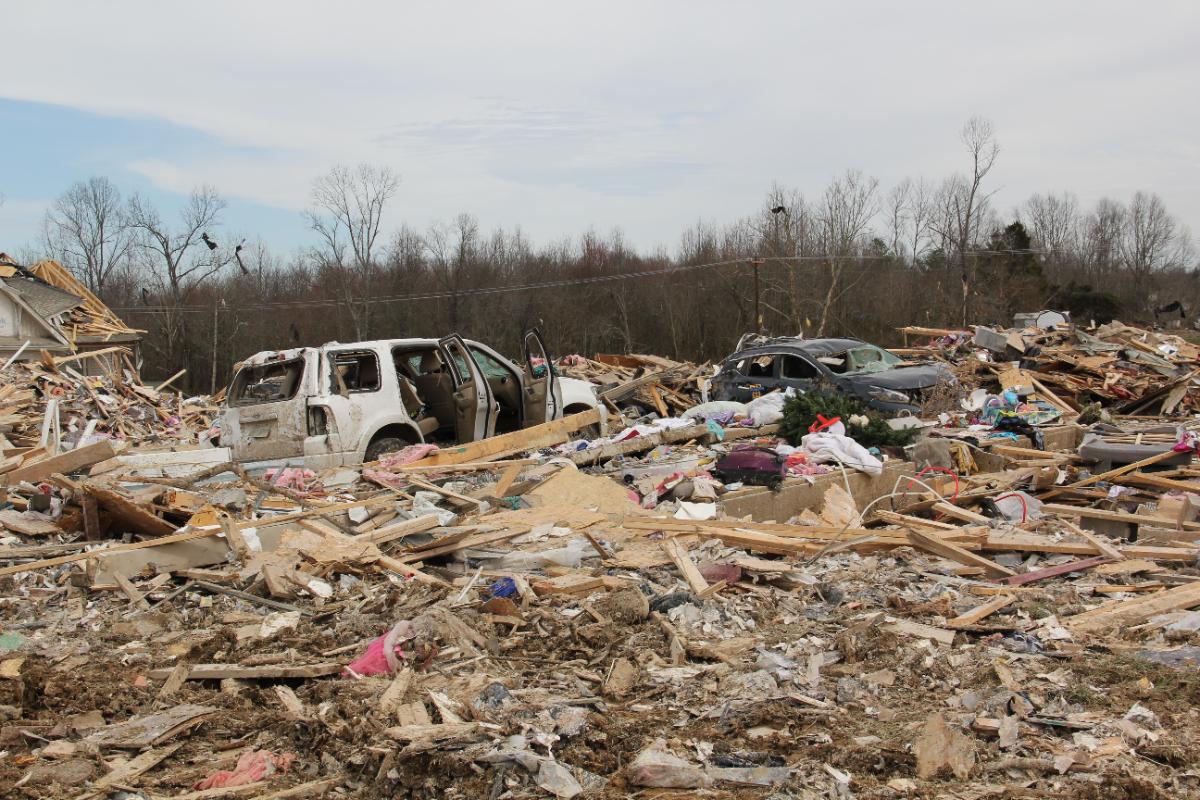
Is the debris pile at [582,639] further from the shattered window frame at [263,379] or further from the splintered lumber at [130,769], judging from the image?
the shattered window frame at [263,379]

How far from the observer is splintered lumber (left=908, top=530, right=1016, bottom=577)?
6.82 meters

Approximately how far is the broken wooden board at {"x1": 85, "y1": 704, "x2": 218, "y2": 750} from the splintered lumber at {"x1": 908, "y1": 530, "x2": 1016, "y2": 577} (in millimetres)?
5194

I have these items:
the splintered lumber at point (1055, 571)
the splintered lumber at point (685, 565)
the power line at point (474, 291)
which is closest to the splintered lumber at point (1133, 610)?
the splintered lumber at point (1055, 571)

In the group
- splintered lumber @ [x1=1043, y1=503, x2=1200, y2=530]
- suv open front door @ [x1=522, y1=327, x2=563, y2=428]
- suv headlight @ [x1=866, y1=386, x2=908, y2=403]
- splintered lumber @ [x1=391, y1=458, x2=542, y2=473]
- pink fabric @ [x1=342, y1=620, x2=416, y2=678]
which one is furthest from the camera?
suv headlight @ [x1=866, y1=386, x2=908, y2=403]

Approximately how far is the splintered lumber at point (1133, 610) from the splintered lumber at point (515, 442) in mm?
6791

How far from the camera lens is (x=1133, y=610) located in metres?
5.68

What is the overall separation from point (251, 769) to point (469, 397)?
7863mm

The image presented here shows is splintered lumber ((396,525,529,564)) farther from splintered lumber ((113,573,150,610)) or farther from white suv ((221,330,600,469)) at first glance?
white suv ((221,330,600,469))

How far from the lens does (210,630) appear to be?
582 cm

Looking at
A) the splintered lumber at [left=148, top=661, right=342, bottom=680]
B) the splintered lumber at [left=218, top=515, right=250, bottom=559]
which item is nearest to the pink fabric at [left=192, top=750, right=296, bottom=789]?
the splintered lumber at [left=148, top=661, right=342, bottom=680]

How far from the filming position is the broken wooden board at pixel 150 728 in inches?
164

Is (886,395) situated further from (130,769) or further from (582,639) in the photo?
(130,769)

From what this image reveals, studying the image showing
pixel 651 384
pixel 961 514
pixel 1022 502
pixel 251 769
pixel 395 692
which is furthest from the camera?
pixel 651 384

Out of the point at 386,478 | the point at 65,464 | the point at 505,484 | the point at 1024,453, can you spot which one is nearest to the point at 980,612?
the point at 505,484
